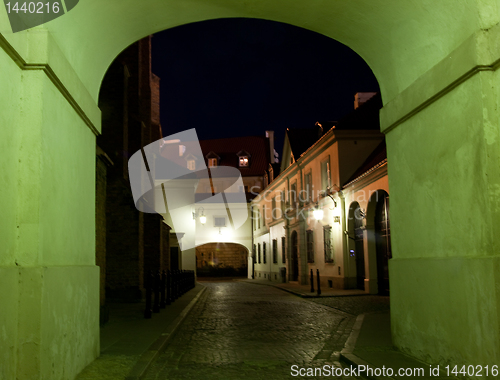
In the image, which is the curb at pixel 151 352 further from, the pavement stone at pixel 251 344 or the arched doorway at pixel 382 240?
the arched doorway at pixel 382 240

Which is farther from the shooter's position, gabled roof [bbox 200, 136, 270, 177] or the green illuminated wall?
gabled roof [bbox 200, 136, 270, 177]

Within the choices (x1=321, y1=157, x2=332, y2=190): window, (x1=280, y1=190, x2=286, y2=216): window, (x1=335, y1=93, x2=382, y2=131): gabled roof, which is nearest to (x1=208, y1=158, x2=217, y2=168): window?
(x1=280, y1=190, x2=286, y2=216): window

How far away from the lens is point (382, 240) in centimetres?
1852

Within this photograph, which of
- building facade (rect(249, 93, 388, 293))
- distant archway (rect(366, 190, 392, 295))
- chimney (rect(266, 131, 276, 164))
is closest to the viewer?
distant archway (rect(366, 190, 392, 295))

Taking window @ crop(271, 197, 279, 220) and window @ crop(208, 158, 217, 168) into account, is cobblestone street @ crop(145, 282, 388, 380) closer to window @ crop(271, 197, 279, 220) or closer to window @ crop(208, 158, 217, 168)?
window @ crop(271, 197, 279, 220)

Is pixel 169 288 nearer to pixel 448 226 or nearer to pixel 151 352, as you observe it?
pixel 151 352

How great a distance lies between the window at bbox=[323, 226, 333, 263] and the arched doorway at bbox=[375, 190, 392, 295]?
409 cm

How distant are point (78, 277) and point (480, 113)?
443cm

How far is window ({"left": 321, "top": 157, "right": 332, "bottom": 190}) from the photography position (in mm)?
23000

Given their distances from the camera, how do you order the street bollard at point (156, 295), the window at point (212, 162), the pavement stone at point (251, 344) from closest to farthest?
the pavement stone at point (251, 344) < the street bollard at point (156, 295) < the window at point (212, 162)

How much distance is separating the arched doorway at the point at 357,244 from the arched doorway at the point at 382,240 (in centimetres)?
174

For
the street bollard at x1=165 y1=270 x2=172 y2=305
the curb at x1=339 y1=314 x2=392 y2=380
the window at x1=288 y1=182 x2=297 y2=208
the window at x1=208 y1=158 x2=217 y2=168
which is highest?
the window at x1=208 y1=158 x2=217 y2=168

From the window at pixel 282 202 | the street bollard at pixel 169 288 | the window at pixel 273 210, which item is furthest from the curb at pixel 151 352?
the window at pixel 273 210

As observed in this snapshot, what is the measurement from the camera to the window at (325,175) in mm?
23000
